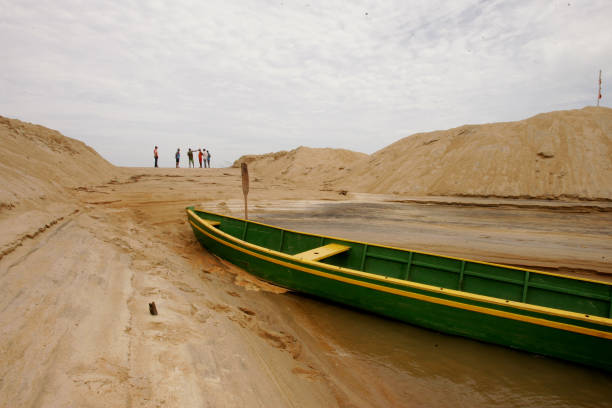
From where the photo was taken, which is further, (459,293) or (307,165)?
(307,165)

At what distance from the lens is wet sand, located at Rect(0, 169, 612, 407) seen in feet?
8.38

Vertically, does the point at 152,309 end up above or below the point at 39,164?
below

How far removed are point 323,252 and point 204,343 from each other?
3.58 meters

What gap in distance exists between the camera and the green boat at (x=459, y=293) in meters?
3.93

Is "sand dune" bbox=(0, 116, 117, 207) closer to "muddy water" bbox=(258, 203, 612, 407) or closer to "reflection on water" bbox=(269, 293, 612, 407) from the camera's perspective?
"muddy water" bbox=(258, 203, 612, 407)

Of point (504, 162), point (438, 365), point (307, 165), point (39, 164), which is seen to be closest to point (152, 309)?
point (438, 365)

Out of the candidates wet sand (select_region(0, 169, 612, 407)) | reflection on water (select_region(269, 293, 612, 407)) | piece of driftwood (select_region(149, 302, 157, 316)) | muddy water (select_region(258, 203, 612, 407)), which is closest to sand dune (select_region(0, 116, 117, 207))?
wet sand (select_region(0, 169, 612, 407))

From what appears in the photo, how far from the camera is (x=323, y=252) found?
6.59 m

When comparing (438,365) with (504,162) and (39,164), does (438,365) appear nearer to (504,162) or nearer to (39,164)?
(39,164)

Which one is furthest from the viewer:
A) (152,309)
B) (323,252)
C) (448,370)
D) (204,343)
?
(323,252)

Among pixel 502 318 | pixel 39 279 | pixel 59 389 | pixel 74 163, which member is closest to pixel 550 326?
Result: pixel 502 318

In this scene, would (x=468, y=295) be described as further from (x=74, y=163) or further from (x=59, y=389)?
(x=74, y=163)

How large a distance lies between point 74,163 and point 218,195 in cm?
770

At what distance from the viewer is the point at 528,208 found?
1393 centimetres
